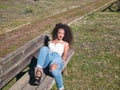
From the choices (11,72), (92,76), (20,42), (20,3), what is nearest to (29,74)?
(11,72)

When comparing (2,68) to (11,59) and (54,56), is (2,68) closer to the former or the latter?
(11,59)

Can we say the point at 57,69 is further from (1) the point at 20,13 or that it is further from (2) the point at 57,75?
(1) the point at 20,13

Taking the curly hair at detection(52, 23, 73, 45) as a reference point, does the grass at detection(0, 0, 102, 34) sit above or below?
below

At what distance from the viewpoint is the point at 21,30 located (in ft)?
48.0

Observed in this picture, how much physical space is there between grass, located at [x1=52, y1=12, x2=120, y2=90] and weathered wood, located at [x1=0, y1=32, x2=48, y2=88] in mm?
1226

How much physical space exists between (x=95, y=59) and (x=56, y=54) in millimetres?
2877

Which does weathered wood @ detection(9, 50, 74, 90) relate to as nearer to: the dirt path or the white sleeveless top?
the white sleeveless top

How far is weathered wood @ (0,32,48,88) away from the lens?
5.00m

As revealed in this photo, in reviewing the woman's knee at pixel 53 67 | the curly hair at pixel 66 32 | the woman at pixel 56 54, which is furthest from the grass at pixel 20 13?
the woman's knee at pixel 53 67

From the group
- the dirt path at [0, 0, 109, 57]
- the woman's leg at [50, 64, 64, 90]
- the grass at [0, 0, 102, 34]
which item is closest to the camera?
the woman's leg at [50, 64, 64, 90]

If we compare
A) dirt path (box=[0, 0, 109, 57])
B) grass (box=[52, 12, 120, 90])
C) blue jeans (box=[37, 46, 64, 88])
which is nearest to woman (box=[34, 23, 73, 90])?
blue jeans (box=[37, 46, 64, 88])

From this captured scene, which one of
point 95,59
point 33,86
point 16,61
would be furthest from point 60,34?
point 95,59

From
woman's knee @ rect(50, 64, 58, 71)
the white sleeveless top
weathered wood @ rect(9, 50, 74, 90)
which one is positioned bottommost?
weathered wood @ rect(9, 50, 74, 90)

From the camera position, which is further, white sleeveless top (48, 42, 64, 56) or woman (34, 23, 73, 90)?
white sleeveless top (48, 42, 64, 56)
